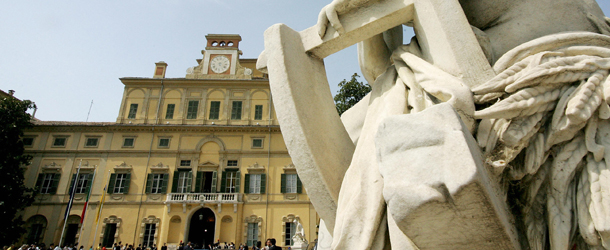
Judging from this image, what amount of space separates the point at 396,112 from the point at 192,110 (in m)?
26.3

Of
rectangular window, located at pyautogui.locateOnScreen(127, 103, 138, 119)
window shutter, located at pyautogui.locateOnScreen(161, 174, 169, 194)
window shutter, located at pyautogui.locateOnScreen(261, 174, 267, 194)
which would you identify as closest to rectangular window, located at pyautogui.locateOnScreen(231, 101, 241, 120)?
window shutter, located at pyautogui.locateOnScreen(261, 174, 267, 194)

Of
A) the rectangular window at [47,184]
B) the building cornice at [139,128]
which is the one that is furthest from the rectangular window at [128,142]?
the rectangular window at [47,184]

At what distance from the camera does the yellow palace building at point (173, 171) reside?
2311 cm

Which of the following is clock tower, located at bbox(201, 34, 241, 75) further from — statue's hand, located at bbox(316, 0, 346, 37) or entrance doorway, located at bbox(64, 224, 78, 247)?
statue's hand, located at bbox(316, 0, 346, 37)

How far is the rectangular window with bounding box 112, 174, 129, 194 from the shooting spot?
78.3 ft

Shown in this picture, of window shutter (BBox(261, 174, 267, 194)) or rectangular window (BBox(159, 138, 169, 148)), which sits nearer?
window shutter (BBox(261, 174, 267, 194))

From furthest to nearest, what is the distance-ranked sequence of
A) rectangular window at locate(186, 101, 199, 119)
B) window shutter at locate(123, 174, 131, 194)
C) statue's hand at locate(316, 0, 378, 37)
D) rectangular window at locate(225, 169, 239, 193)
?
1. rectangular window at locate(186, 101, 199, 119)
2. rectangular window at locate(225, 169, 239, 193)
3. window shutter at locate(123, 174, 131, 194)
4. statue's hand at locate(316, 0, 378, 37)

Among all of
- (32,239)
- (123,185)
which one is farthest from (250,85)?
(32,239)

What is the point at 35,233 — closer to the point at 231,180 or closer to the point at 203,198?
the point at 203,198

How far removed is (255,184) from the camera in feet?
80.3

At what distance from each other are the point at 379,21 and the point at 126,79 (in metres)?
28.6

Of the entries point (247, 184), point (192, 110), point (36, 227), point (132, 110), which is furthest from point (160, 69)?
point (36, 227)

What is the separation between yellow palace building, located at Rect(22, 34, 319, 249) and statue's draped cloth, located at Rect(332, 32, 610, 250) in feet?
73.2

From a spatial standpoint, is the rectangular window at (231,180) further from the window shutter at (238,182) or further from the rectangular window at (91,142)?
the rectangular window at (91,142)
